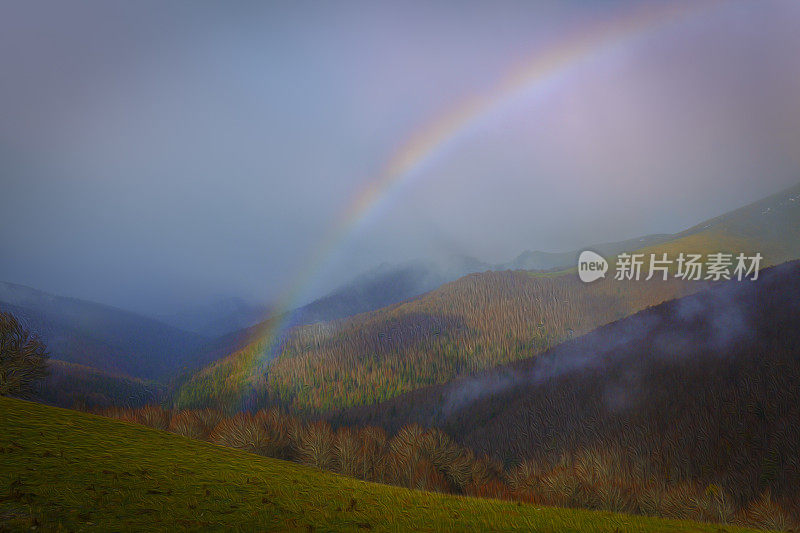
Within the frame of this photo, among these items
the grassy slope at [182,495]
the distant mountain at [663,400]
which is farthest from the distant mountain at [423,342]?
the grassy slope at [182,495]

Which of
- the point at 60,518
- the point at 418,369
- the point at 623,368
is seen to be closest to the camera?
the point at 60,518

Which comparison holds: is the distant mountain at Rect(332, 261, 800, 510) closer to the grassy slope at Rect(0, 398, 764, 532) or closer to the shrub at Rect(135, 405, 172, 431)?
the grassy slope at Rect(0, 398, 764, 532)

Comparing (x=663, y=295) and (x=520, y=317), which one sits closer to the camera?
(x=663, y=295)

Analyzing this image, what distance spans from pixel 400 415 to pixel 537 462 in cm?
1097

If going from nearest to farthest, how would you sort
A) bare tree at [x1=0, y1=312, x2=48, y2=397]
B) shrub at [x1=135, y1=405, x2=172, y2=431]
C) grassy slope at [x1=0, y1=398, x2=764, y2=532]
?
grassy slope at [x1=0, y1=398, x2=764, y2=532] < bare tree at [x1=0, y1=312, x2=48, y2=397] < shrub at [x1=135, y1=405, x2=172, y2=431]

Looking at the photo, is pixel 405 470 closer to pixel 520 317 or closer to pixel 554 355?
pixel 554 355

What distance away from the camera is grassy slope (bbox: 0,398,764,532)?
22.2 ft

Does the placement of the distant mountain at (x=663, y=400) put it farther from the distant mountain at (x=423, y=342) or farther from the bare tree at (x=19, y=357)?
the bare tree at (x=19, y=357)

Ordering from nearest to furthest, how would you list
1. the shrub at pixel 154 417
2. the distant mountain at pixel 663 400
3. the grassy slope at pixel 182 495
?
the grassy slope at pixel 182 495, the distant mountain at pixel 663 400, the shrub at pixel 154 417

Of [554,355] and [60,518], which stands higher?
[554,355]

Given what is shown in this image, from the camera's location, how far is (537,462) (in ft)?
70.6

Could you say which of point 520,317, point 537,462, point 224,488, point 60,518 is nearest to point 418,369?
point 520,317

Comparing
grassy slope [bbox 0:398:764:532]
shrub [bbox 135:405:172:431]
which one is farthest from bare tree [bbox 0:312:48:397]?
grassy slope [bbox 0:398:764:532]

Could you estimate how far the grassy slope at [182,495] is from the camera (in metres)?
6.76
